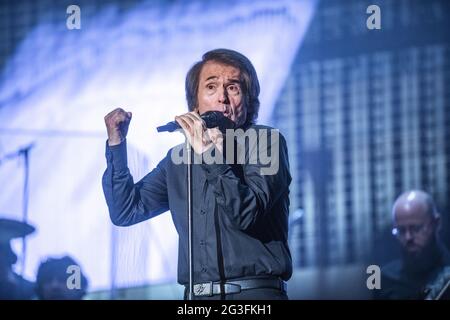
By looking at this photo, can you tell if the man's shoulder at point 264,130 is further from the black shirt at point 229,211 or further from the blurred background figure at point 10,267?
the blurred background figure at point 10,267

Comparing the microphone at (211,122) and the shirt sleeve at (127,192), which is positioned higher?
the microphone at (211,122)

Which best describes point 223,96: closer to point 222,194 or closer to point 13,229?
point 222,194

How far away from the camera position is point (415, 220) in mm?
3342

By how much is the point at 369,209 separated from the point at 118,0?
4.03ft

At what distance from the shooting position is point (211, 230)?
248cm

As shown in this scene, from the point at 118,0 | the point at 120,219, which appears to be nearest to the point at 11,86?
the point at 118,0

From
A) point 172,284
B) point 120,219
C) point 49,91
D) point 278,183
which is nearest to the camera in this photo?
point 278,183

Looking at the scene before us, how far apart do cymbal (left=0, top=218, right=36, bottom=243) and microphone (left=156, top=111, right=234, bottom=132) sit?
1.08 meters

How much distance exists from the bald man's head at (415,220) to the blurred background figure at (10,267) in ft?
4.39
